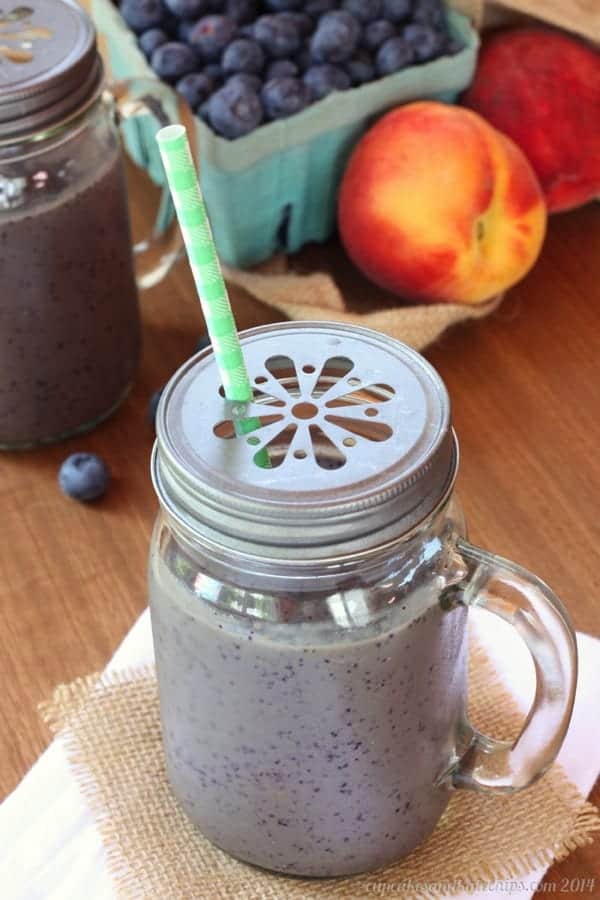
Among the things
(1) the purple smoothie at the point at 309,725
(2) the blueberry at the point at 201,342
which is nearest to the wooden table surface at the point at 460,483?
(2) the blueberry at the point at 201,342

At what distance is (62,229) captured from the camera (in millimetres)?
819

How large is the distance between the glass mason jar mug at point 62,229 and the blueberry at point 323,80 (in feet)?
0.44

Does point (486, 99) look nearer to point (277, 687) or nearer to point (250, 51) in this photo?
point (250, 51)

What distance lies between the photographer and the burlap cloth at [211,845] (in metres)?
0.62

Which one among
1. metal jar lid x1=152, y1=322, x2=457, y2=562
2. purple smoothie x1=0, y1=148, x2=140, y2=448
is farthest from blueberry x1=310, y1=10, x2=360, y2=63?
metal jar lid x1=152, y1=322, x2=457, y2=562

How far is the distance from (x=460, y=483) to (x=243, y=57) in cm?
39

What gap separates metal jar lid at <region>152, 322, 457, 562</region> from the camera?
1.56ft

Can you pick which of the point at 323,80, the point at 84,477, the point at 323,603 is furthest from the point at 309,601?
the point at 323,80

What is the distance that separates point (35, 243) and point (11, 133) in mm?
77

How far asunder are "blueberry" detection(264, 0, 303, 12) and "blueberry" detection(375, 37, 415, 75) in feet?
0.26

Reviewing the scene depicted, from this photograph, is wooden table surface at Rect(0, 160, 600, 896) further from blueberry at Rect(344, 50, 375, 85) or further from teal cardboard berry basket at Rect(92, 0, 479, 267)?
blueberry at Rect(344, 50, 375, 85)

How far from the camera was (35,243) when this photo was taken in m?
0.81

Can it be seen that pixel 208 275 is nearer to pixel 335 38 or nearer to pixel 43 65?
pixel 43 65

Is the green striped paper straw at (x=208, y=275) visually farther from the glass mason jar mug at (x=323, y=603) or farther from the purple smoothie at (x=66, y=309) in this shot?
the purple smoothie at (x=66, y=309)
